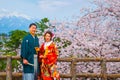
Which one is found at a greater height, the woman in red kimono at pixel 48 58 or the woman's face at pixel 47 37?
the woman's face at pixel 47 37


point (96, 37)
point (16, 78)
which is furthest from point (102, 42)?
point (16, 78)

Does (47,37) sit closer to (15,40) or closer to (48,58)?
(48,58)

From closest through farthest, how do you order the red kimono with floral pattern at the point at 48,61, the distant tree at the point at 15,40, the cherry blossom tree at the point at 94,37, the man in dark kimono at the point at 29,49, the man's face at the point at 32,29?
the man's face at the point at 32,29
the man in dark kimono at the point at 29,49
the red kimono with floral pattern at the point at 48,61
the cherry blossom tree at the point at 94,37
the distant tree at the point at 15,40

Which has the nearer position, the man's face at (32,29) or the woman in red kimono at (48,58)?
the man's face at (32,29)

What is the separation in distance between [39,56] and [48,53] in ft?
0.69

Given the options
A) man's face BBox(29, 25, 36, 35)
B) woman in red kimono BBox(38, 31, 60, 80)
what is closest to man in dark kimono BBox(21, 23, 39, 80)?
man's face BBox(29, 25, 36, 35)

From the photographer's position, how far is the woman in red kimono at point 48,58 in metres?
8.02

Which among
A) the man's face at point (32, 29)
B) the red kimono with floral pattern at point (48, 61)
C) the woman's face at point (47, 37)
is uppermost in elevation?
the man's face at point (32, 29)

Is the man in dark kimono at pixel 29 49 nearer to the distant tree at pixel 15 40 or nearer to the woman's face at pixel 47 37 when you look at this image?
the woman's face at pixel 47 37

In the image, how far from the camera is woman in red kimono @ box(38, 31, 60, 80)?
8.02m

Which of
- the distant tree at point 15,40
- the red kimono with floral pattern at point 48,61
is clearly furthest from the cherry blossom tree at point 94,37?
the distant tree at point 15,40

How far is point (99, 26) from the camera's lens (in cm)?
1111

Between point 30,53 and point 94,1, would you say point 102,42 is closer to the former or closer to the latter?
point 94,1

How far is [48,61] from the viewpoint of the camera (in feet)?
26.7
